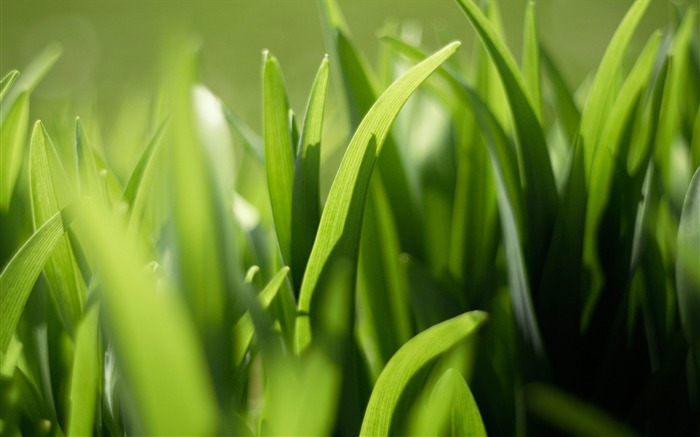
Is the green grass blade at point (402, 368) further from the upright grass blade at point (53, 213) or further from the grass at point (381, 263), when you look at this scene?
the upright grass blade at point (53, 213)


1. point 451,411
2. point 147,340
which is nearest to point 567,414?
point 451,411

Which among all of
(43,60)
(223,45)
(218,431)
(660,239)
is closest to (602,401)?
(660,239)

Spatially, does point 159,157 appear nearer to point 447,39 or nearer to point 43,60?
point 43,60

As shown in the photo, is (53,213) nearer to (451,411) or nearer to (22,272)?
(22,272)

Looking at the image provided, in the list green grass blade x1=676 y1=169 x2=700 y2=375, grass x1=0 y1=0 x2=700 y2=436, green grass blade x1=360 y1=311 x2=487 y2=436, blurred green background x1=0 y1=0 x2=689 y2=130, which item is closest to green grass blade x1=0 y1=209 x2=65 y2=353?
grass x1=0 y1=0 x2=700 y2=436

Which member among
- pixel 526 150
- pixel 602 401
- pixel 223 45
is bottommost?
pixel 602 401

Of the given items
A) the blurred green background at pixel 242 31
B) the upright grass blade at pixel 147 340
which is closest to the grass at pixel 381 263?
the upright grass blade at pixel 147 340
